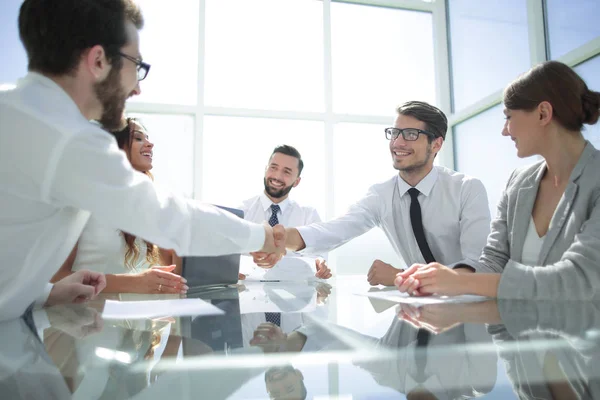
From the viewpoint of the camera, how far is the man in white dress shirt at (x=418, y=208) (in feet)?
6.41

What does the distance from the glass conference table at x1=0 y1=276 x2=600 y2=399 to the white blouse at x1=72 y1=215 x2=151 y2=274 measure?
81cm

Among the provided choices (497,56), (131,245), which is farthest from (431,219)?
(497,56)

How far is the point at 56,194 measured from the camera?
2.36ft

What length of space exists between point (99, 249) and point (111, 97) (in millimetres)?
868

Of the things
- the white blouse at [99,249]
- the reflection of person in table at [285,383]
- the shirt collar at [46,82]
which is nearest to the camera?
the reflection of person in table at [285,383]

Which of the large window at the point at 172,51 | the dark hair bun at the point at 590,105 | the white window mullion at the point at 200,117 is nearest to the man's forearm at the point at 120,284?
the dark hair bun at the point at 590,105

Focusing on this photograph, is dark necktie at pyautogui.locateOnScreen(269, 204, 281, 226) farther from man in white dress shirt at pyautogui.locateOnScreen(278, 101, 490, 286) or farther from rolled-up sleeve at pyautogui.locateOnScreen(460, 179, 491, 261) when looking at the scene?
rolled-up sleeve at pyautogui.locateOnScreen(460, 179, 491, 261)

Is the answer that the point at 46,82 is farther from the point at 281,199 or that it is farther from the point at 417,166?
the point at 281,199

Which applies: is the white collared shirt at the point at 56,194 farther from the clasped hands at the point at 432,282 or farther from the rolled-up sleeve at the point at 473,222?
the rolled-up sleeve at the point at 473,222

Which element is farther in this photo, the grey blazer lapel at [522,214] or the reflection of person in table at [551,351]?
the grey blazer lapel at [522,214]

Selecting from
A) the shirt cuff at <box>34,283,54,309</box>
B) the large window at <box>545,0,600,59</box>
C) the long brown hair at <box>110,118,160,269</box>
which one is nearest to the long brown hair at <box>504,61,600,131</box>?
the long brown hair at <box>110,118,160,269</box>

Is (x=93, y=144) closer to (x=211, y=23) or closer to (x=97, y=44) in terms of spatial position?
(x=97, y=44)

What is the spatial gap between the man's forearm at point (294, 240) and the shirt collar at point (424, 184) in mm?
574

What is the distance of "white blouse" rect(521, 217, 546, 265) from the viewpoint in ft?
4.33
